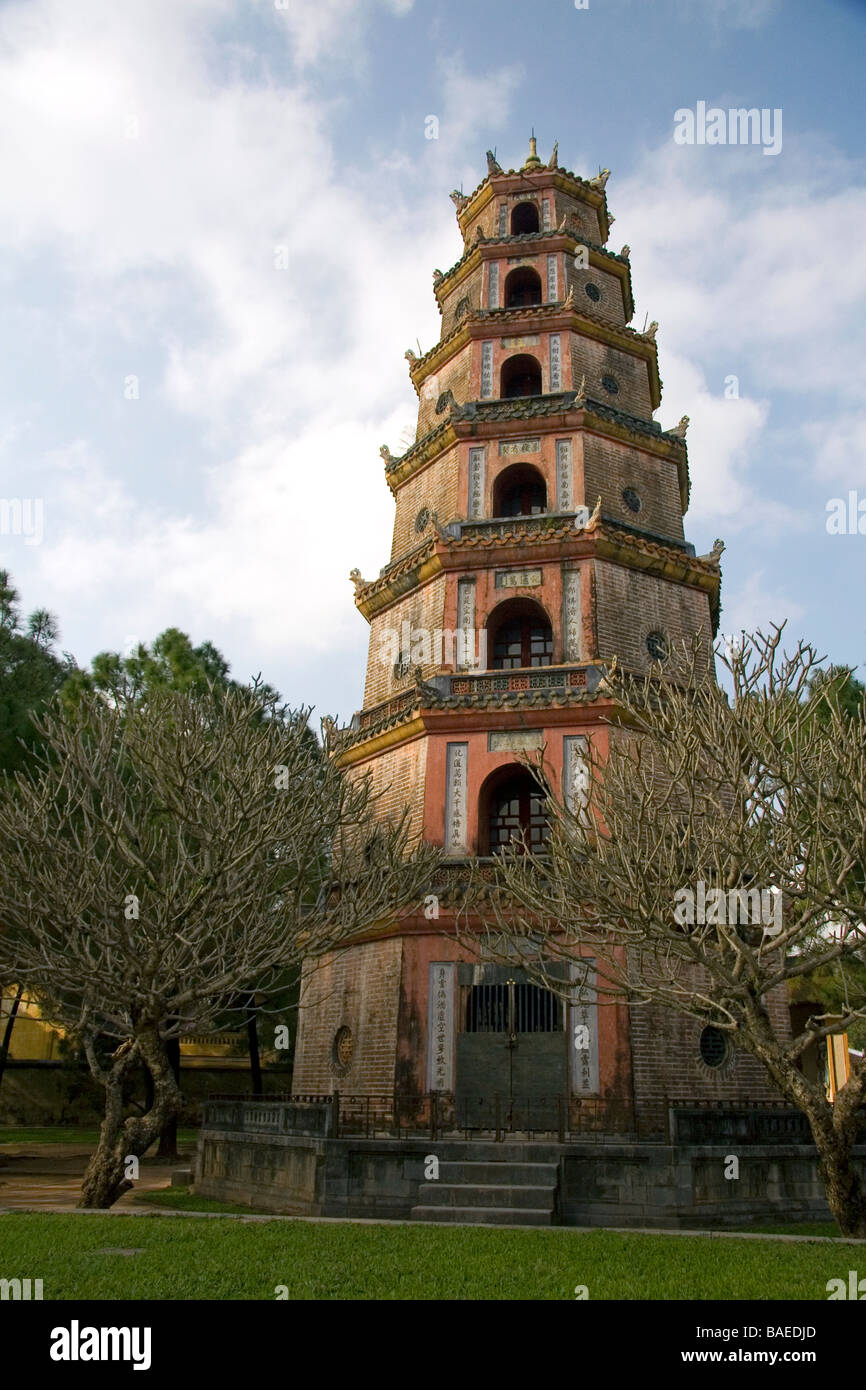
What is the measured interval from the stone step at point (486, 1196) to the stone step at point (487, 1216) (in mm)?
128

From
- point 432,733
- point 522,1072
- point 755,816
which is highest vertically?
point 432,733

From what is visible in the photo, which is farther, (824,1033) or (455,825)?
(455,825)

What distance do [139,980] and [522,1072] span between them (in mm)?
6451

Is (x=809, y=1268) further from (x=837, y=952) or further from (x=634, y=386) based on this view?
(x=634, y=386)

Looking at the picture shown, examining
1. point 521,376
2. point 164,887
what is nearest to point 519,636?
point 521,376

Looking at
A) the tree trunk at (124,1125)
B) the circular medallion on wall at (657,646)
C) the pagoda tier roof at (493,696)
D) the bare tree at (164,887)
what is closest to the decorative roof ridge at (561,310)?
the circular medallion on wall at (657,646)

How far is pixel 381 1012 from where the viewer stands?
59.2 feet

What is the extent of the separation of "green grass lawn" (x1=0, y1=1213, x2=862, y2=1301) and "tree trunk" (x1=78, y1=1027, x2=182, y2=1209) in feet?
5.92

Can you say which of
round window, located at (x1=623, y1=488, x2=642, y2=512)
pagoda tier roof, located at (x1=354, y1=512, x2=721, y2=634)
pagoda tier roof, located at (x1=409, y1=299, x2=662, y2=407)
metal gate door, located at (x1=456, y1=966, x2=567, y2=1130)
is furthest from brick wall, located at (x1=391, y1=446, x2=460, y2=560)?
metal gate door, located at (x1=456, y1=966, x2=567, y2=1130)

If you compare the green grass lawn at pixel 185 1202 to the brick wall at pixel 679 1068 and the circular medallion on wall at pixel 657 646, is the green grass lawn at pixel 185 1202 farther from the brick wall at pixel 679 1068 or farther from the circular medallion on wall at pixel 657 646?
the circular medallion on wall at pixel 657 646

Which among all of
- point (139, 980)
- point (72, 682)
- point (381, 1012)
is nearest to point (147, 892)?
point (139, 980)

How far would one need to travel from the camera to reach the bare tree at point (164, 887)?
14188 mm

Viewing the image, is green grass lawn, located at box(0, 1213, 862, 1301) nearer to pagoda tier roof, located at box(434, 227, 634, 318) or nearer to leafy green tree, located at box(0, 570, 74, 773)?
leafy green tree, located at box(0, 570, 74, 773)

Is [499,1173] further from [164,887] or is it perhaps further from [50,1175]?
[50,1175]
